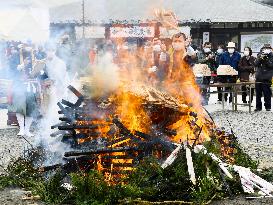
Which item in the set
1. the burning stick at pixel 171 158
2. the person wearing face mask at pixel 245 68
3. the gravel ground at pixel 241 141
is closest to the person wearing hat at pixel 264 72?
the gravel ground at pixel 241 141

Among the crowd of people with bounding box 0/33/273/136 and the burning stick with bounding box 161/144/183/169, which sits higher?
the crowd of people with bounding box 0/33/273/136

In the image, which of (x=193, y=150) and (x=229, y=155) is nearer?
(x=193, y=150)

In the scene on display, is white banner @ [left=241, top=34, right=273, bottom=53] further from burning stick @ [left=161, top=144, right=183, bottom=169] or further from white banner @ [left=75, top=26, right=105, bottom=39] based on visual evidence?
burning stick @ [left=161, top=144, right=183, bottom=169]

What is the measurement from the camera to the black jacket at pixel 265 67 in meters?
16.6

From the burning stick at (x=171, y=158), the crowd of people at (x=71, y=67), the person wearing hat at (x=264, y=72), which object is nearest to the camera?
the burning stick at (x=171, y=158)

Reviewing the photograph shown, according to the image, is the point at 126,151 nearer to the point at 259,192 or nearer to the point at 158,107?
the point at 158,107

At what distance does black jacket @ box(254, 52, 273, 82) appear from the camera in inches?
652

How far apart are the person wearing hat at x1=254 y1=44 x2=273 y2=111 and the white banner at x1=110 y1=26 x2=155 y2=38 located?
529 inches

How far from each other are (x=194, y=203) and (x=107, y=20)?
86.9 ft

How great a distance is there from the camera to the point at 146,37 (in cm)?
2947

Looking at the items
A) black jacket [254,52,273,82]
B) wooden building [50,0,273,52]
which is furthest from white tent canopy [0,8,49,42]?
wooden building [50,0,273,52]

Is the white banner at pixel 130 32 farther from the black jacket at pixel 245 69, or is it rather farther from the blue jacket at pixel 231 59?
the black jacket at pixel 245 69

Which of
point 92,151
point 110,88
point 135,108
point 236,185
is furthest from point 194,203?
point 110,88

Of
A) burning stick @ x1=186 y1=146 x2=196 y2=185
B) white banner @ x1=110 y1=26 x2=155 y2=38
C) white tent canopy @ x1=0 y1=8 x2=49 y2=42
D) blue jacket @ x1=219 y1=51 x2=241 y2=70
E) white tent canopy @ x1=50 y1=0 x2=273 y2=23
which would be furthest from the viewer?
white banner @ x1=110 y1=26 x2=155 y2=38
